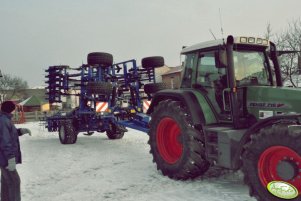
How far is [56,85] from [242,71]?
27.0 feet

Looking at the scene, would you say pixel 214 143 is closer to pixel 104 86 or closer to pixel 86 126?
pixel 104 86

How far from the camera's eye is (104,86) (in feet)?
33.5

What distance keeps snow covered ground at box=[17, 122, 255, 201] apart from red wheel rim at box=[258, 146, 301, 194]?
61 centimetres

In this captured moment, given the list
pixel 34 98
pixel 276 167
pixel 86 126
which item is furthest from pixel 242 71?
pixel 34 98

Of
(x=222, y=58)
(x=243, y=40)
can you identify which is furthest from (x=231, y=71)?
(x=243, y=40)

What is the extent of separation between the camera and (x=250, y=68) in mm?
5582

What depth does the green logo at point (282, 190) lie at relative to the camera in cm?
401

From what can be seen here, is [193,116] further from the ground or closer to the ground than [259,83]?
closer to the ground

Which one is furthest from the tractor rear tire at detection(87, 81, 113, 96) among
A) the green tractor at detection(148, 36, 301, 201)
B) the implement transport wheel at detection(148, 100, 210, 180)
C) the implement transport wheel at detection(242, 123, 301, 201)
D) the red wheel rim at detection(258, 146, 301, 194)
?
the red wheel rim at detection(258, 146, 301, 194)

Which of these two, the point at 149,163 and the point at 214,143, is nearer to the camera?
the point at 214,143

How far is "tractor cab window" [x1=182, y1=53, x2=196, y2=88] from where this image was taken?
618cm

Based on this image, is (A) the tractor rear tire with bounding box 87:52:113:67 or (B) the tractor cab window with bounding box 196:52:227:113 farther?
(A) the tractor rear tire with bounding box 87:52:113:67

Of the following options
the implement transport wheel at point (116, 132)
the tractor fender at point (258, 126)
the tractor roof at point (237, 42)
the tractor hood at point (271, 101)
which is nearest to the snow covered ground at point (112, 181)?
the tractor fender at point (258, 126)

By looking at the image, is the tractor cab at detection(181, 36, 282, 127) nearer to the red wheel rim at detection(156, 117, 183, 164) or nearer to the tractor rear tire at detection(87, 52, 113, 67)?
the red wheel rim at detection(156, 117, 183, 164)
